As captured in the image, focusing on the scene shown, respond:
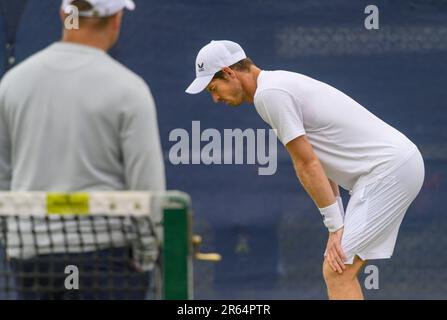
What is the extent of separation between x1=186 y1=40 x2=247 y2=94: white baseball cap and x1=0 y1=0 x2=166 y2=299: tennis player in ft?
4.89

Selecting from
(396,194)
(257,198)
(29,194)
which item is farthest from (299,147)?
(29,194)

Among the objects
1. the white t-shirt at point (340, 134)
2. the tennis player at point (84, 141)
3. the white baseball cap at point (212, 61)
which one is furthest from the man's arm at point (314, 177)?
the tennis player at point (84, 141)

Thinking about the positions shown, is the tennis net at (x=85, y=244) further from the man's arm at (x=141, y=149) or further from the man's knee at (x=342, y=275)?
the man's knee at (x=342, y=275)

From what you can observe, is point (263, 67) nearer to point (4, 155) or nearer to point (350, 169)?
point (350, 169)

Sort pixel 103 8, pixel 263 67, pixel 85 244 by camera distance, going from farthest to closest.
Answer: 1. pixel 263 67
2. pixel 103 8
3. pixel 85 244

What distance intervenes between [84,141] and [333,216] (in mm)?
1708

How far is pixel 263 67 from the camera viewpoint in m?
6.11

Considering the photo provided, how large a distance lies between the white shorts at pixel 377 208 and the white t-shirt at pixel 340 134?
44 millimetres

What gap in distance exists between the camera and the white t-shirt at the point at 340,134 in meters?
4.86

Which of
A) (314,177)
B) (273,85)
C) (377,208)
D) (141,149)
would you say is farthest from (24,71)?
(377,208)

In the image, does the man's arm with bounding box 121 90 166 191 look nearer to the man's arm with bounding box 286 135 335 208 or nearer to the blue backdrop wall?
the man's arm with bounding box 286 135 335 208

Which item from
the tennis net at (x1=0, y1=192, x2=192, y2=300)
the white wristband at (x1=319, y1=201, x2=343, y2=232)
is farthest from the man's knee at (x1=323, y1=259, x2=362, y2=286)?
the tennis net at (x1=0, y1=192, x2=192, y2=300)
